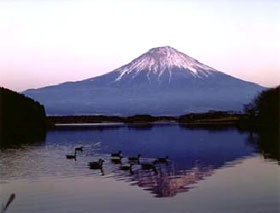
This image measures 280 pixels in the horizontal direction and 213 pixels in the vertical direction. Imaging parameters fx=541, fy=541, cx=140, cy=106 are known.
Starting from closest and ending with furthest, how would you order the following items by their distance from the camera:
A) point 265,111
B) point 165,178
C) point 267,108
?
point 165,178
point 267,108
point 265,111

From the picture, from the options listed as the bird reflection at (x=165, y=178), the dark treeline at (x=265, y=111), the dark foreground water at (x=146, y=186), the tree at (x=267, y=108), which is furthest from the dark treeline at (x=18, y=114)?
the bird reflection at (x=165, y=178)

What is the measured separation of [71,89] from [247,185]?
15953cm

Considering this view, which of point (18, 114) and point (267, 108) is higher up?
point (267, 108)

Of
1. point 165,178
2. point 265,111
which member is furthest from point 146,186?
point 265,111

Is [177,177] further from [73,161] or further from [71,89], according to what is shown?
[71,89]

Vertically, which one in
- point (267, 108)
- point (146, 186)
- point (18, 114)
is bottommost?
point (146, 186)

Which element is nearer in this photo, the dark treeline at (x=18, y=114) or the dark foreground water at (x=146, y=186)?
A: the dark foreground water at (x=146, y=186)

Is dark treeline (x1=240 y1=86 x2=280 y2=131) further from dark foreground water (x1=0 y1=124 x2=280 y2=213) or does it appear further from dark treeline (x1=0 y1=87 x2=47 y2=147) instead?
dark foreground water (x1=0 y1=124 x2=280 y2=213)

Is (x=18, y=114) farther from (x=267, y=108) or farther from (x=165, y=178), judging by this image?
(x=165, y=178)

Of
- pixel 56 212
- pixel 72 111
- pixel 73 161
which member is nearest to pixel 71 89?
pixel 72 111

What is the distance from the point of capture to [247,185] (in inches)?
542

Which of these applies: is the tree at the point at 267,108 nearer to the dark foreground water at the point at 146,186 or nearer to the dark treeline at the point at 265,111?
the dark treeline at the point at 265,111

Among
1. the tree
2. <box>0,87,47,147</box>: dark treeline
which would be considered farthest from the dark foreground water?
<box>0,87,47,147</box>: dark treeline

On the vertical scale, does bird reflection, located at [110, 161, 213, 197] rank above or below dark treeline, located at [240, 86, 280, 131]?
below
